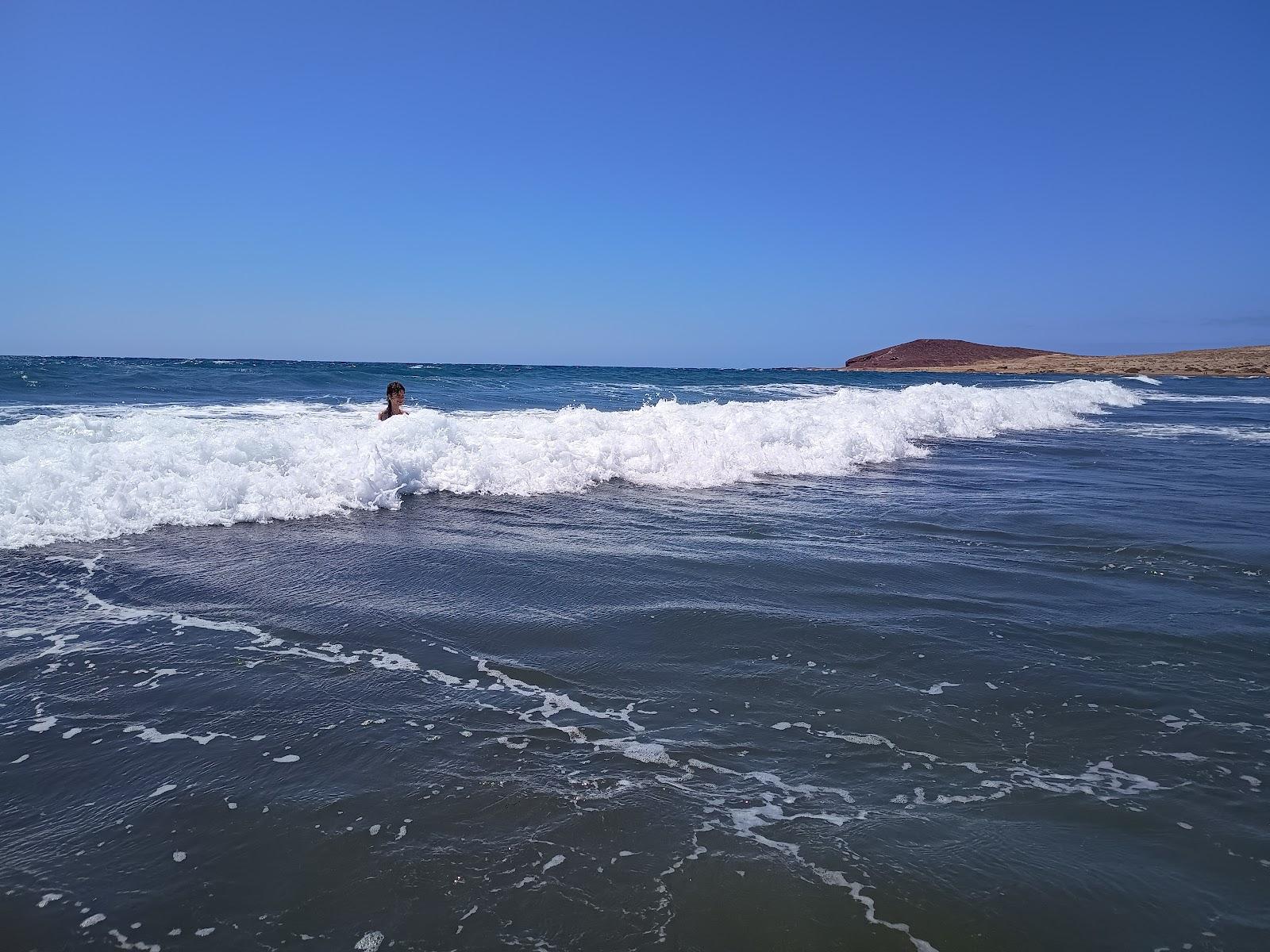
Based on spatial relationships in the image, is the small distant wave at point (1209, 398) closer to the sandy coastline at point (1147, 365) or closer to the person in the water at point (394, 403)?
the sandy coastline at point (1147, 365)

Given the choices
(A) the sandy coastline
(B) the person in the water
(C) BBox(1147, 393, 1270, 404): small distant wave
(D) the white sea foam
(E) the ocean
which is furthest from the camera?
(A) the sandy coastline

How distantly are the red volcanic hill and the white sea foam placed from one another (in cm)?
7185

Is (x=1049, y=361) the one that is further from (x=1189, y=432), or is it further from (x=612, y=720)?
(x=612, y=720)

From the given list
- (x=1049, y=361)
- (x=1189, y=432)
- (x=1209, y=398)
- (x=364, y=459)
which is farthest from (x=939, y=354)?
(x=364, y=459)

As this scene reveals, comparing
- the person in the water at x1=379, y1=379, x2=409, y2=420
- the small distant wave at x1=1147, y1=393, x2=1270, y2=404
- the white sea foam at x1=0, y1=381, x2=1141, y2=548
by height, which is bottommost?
the white sea foam at x1=0, y1=381, x2=1141, y2=548

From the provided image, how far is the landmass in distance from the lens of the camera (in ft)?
203

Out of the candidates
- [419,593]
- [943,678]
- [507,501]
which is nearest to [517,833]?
[943,678]

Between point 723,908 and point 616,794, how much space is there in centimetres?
69

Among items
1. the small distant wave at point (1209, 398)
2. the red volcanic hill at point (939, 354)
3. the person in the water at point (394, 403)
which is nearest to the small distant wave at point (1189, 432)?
the small distant wave at point (1209, 398)

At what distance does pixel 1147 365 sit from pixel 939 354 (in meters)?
21.3

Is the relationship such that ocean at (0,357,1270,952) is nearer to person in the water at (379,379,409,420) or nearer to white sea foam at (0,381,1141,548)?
white sea foam at (0,381,1141,548)

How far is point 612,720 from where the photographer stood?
144 inches

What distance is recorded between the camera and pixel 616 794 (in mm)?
3033

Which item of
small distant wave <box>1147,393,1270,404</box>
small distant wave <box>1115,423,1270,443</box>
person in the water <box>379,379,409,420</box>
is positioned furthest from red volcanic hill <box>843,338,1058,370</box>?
person in the water <box>379,379,409,420</box>
